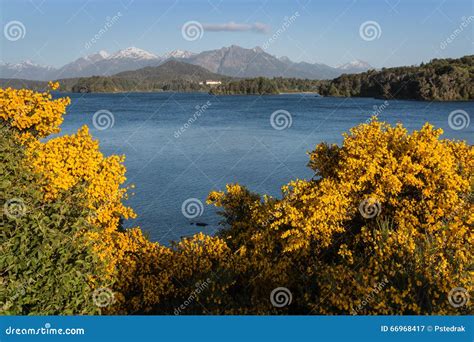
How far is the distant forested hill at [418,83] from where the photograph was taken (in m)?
117

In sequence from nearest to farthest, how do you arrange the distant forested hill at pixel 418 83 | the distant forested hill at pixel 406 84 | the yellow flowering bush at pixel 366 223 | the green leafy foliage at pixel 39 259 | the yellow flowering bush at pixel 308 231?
1. the green leafy foliage at pixel 39 259
2. the yellow flowering bush at pixel 366 223
3. the yellow flowering bush at pixel 308 231
4. the distant forested hill at pixel 418 83
5. the distant forested hill at pixel 406 84

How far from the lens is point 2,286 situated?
6902 millimetres

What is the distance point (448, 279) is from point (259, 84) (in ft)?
567

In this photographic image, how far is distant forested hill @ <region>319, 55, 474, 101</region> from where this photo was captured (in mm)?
116875

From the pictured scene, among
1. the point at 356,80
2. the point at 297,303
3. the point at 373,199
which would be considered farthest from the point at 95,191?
the point at 356,80

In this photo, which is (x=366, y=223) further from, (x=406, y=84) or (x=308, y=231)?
(x=406, y=84)

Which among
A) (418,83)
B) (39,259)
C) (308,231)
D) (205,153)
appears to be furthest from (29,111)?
(418,83)

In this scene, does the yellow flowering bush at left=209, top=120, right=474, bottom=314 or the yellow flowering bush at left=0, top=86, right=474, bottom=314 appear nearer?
the yellow flowering bush at left=209, top=120, right=474, bottom=314

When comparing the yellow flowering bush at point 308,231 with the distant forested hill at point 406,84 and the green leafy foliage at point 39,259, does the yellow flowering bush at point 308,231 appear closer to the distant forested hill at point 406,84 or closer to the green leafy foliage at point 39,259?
the green leafy foliage at point 39,259

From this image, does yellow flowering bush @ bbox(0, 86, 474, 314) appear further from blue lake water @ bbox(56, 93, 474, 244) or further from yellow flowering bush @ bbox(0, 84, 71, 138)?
blue lake water @ bbox(56, 93, 474, 244)

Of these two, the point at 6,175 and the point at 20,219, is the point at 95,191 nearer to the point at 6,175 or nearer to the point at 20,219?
the point at 6,175

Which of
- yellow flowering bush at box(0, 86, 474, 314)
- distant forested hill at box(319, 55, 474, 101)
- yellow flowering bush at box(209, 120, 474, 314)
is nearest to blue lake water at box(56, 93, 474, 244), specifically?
yellow flowering bush at box(0, 86, 474, 314)

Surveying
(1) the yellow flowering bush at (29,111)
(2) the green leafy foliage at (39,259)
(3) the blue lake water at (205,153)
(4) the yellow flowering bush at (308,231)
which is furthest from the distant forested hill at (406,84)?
(2) the green leafy foliage at (39,259)

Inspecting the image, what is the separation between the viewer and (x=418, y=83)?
122875 millimetres
